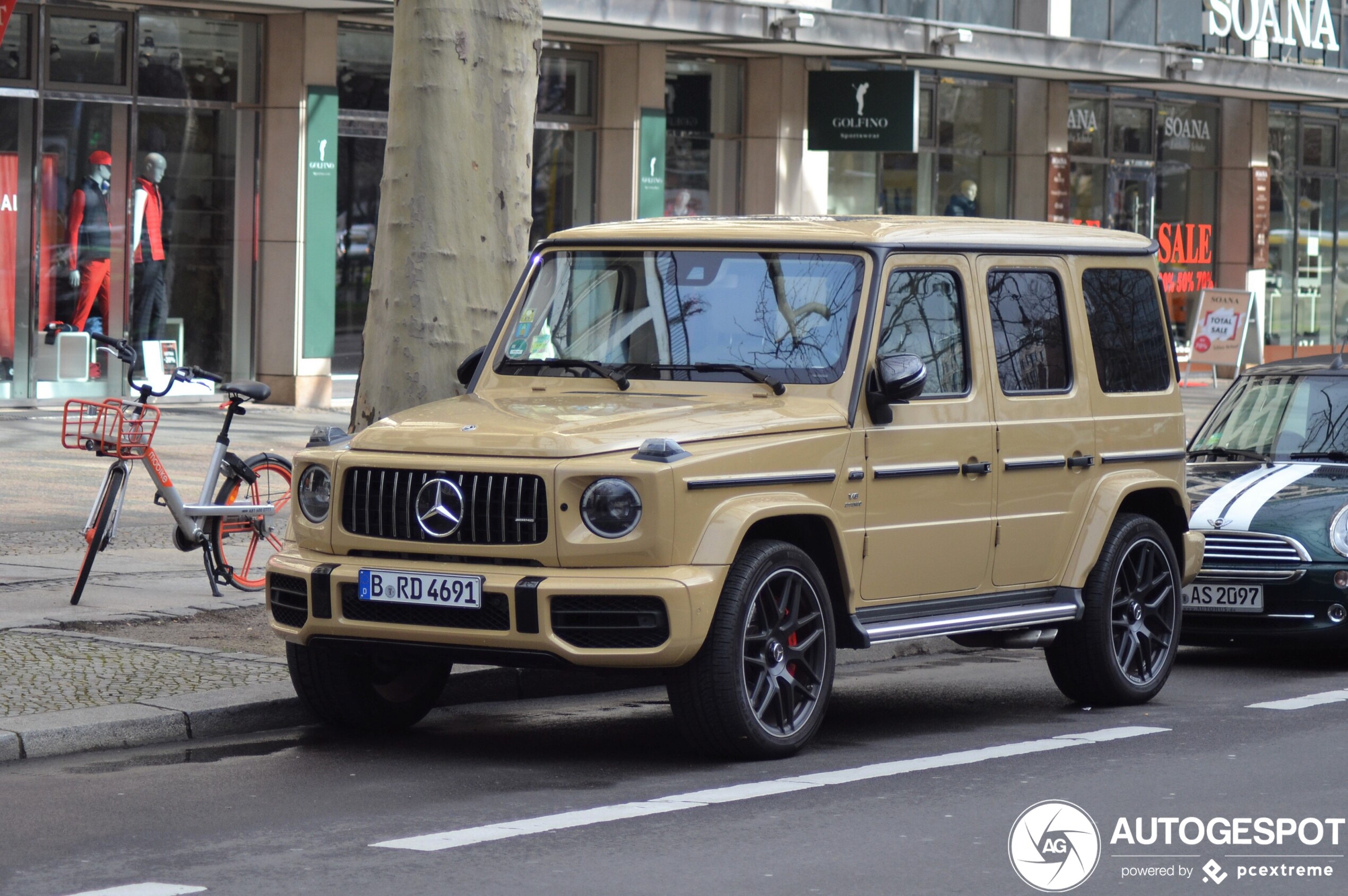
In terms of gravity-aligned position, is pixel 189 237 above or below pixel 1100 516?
above

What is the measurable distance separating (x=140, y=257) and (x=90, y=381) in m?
1.35

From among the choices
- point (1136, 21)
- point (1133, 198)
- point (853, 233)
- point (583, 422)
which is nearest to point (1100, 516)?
point (853, 233)

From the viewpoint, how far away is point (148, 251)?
71.8 feet

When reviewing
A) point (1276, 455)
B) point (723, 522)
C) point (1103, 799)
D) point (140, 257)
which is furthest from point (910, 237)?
point (140, 257)

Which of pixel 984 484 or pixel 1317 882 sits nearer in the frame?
pixel 1317 882

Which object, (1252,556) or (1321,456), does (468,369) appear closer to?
(1252,556)

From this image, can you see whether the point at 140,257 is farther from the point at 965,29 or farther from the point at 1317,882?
the point at 1317,882

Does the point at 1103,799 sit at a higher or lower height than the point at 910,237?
lower

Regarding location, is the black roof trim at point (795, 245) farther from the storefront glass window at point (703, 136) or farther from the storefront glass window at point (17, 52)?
the storefront glass window at point (703, 136)

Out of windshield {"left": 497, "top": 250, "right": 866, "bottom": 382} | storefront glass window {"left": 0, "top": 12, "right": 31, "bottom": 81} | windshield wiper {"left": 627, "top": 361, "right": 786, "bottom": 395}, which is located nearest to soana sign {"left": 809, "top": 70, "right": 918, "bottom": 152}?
storefront glass window {"left": 0, "top": 12, "right": 31, "bottom": 81}

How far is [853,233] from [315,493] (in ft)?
7.34

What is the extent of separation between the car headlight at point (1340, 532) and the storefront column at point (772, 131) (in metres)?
16.8

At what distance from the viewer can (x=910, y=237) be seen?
27.1 feet

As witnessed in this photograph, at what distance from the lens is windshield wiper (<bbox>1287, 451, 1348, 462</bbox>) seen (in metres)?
11.1
